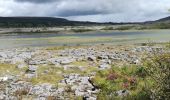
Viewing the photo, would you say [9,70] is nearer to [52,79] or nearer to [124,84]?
[52,79]

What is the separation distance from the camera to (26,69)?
33875 millimetres

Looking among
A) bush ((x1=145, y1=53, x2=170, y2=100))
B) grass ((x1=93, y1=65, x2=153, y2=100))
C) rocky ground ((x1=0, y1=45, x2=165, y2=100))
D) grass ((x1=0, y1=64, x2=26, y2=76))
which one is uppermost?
bush ((x1=145, y1=53, x2=170, y2=100))

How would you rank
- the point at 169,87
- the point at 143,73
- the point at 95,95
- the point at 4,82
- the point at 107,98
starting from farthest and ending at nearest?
the point at 4,82
the point at 143,73
the point at 95,95
the point at 107,98
the point at 169,87

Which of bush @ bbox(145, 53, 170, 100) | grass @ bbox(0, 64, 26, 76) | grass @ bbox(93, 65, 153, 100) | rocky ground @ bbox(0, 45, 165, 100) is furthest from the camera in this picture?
grass @ bbox(0, 64, 26, 76)

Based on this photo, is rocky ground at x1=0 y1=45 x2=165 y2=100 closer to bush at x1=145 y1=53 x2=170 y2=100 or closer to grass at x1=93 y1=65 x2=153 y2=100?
grass at x1=93 y1=65 x2=153 y2=100

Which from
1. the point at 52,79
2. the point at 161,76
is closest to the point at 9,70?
the point at 52,79

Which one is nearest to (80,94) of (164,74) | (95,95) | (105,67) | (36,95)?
(95,95)

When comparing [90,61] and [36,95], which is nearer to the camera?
[36,95]

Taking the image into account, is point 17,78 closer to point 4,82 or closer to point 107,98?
point 4,82

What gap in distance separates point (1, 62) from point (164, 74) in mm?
25459

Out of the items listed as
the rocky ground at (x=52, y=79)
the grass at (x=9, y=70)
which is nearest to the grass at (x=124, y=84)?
the rocky ground at (x=52, y=79)

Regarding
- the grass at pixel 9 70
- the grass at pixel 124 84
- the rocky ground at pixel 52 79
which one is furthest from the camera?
the grass at pixel 9 70

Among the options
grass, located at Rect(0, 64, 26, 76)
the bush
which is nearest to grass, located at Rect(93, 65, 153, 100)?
the bush

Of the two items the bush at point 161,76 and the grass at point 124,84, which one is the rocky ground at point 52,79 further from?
the bush at point 161,76
